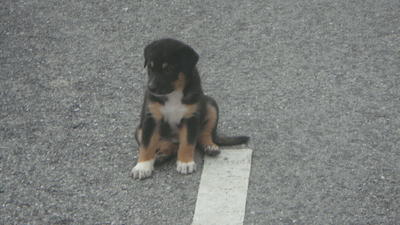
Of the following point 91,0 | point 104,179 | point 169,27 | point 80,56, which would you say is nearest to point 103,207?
point 104,179

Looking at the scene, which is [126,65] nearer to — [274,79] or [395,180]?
[274,79]

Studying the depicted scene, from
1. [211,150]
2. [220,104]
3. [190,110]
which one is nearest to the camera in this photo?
[190,110]

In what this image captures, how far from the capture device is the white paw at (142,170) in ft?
16.9

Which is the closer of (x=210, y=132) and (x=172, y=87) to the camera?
(x=172, y=87)

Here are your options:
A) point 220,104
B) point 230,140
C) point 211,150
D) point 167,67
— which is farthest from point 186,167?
point 220,104

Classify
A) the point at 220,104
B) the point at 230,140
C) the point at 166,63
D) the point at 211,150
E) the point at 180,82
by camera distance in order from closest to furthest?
the point at 166,63, the point at 180,82, the point at 211,150, the point at 230,140, the point at 220,104

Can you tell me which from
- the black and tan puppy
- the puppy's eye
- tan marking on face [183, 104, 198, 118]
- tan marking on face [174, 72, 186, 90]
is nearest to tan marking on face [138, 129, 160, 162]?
the black and tan puppy

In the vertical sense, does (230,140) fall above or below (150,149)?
below

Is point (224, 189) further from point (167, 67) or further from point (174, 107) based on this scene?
point (167, 67)

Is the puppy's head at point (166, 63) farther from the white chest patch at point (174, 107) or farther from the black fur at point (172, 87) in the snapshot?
the white chest patch at point (174, 107)

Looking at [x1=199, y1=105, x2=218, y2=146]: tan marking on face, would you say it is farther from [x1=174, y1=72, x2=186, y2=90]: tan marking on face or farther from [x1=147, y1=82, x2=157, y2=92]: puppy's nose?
[x1=147, y1=82, x2=157, y2=92]: puppy's nose

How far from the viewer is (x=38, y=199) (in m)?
5.01

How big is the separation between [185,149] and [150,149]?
0.84 feet

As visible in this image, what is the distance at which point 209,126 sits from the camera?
5.38 meters
